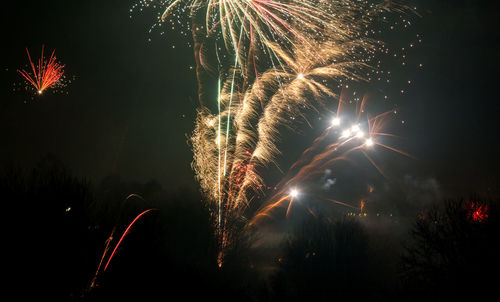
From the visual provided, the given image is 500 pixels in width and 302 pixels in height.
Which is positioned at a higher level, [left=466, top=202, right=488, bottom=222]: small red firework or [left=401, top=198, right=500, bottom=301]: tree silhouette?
[left=466, top=202, right=488, bottom=222]: small red firework

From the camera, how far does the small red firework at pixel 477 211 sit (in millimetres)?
15883

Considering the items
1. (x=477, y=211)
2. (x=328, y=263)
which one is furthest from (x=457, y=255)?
(x=328, y=263)

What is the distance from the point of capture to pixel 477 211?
16.2 metres

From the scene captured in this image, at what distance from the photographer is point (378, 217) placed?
51.5 meters

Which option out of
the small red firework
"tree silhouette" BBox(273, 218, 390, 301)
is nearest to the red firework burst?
the small red firework

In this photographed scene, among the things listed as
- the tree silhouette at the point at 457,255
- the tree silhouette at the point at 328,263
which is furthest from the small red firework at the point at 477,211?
the tree silhouette at the point at 328,263

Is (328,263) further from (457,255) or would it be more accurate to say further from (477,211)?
(477,211)

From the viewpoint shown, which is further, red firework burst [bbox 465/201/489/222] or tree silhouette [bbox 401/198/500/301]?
red firework burst [bbox 465/201/489/222]

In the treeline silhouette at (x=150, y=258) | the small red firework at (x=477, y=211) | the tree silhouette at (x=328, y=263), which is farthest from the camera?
the tree silhouette at (x=328, y=263)

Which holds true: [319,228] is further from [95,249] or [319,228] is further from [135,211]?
[95,249]

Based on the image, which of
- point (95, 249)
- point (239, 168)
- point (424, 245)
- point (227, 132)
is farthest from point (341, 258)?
point (95, 249)

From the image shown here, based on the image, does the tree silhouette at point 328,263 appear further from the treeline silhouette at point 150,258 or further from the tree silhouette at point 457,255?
the tree silhouette at point 457,255

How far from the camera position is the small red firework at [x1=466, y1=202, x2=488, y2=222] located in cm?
1588

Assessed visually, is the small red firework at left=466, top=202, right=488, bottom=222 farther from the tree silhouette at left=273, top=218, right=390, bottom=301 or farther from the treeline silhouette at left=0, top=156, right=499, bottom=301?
the tree silhouette at left=273, top=218, right=390, bottom=301
